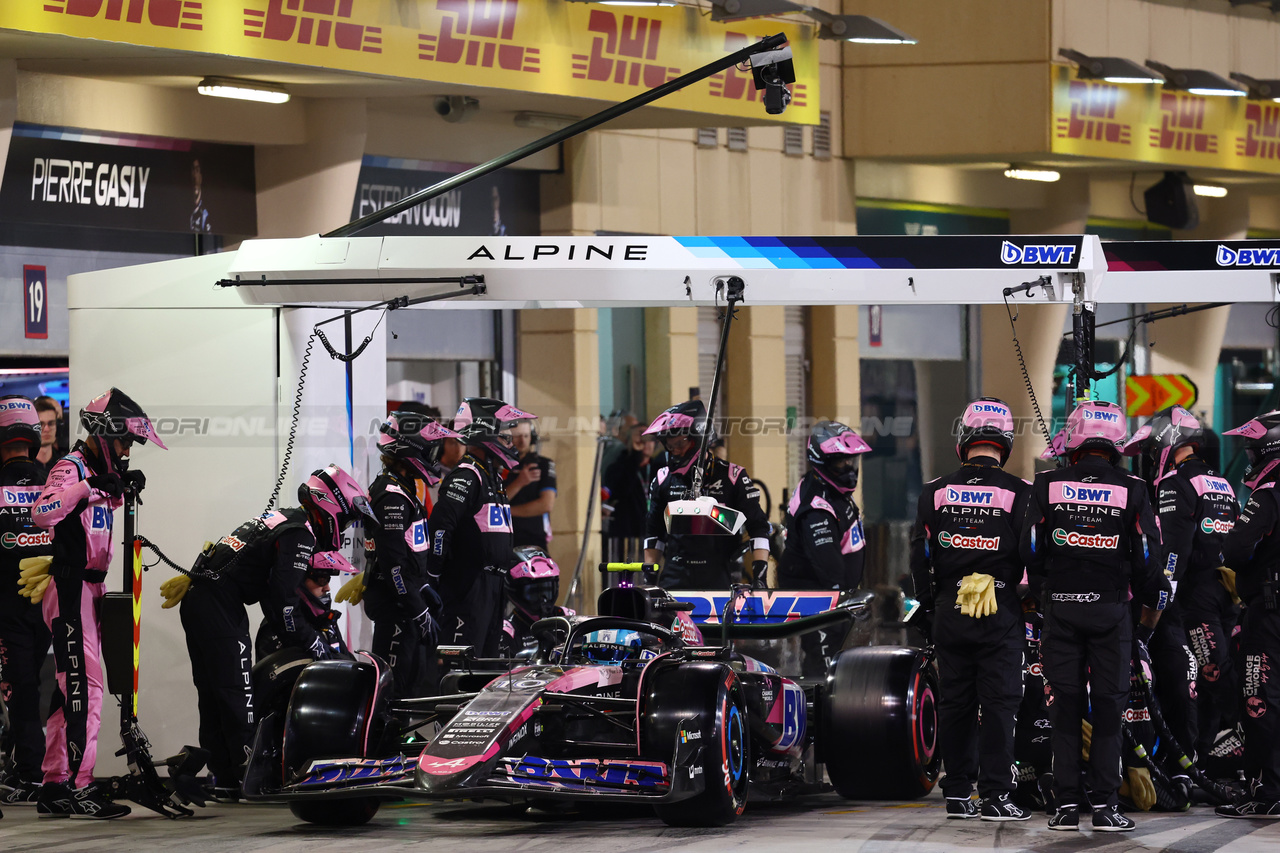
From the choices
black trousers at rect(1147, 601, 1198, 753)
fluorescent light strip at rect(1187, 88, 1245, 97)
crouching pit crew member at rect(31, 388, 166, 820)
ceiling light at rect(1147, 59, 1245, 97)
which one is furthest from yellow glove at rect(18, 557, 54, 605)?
fluorescent light strip at rect(1187, 88, 1245, 97)

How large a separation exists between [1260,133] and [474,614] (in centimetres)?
1504

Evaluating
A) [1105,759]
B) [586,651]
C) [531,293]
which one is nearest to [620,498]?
[531,293]

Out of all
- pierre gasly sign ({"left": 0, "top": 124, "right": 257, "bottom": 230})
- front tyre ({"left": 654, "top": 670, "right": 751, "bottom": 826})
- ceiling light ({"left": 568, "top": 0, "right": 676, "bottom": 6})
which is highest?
ceiling light ({"left": 568, "top": 0, "right": 676, "bottom": 6})

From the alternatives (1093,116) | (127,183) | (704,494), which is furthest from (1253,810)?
(1093,116)

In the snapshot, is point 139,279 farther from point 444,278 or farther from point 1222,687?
point 1222,687

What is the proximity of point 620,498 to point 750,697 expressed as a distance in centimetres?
520

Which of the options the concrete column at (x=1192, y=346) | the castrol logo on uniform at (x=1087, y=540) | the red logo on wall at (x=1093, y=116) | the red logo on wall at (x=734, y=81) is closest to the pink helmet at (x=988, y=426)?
the castrol logo on uniform at (x=1087, y=540)

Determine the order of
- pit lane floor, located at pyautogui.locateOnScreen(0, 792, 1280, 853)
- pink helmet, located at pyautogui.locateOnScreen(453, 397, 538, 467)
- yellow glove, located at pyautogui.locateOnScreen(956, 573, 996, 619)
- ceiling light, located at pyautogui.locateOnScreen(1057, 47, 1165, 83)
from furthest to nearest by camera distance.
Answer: ceiling light, located at pyautogui.locateOnScreen(1057, 47, 1165, 83)
pink helmet, located at pyautogui.locateOnScreen(453, 397, 538, 467)
yellow glove, located at pyautogui.locateOnScreen(956, 573, 996, 619)
pit lane floor, located at pyautogui.locateOnScreen(0, 792, 1280, 853)

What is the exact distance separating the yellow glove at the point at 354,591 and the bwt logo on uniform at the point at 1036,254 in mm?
4061

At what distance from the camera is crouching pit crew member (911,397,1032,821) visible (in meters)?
8.95

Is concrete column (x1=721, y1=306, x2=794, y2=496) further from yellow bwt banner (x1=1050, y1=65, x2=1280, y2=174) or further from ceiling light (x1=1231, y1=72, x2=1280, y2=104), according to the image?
ceiling light (x1=1231, y1=72, x2=1280, y2=104)

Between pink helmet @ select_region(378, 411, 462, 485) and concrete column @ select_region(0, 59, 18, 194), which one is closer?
pink helmet @ select_region(378, 411, 462, 485)

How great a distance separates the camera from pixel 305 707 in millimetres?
8758

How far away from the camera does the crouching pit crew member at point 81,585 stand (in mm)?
9516
